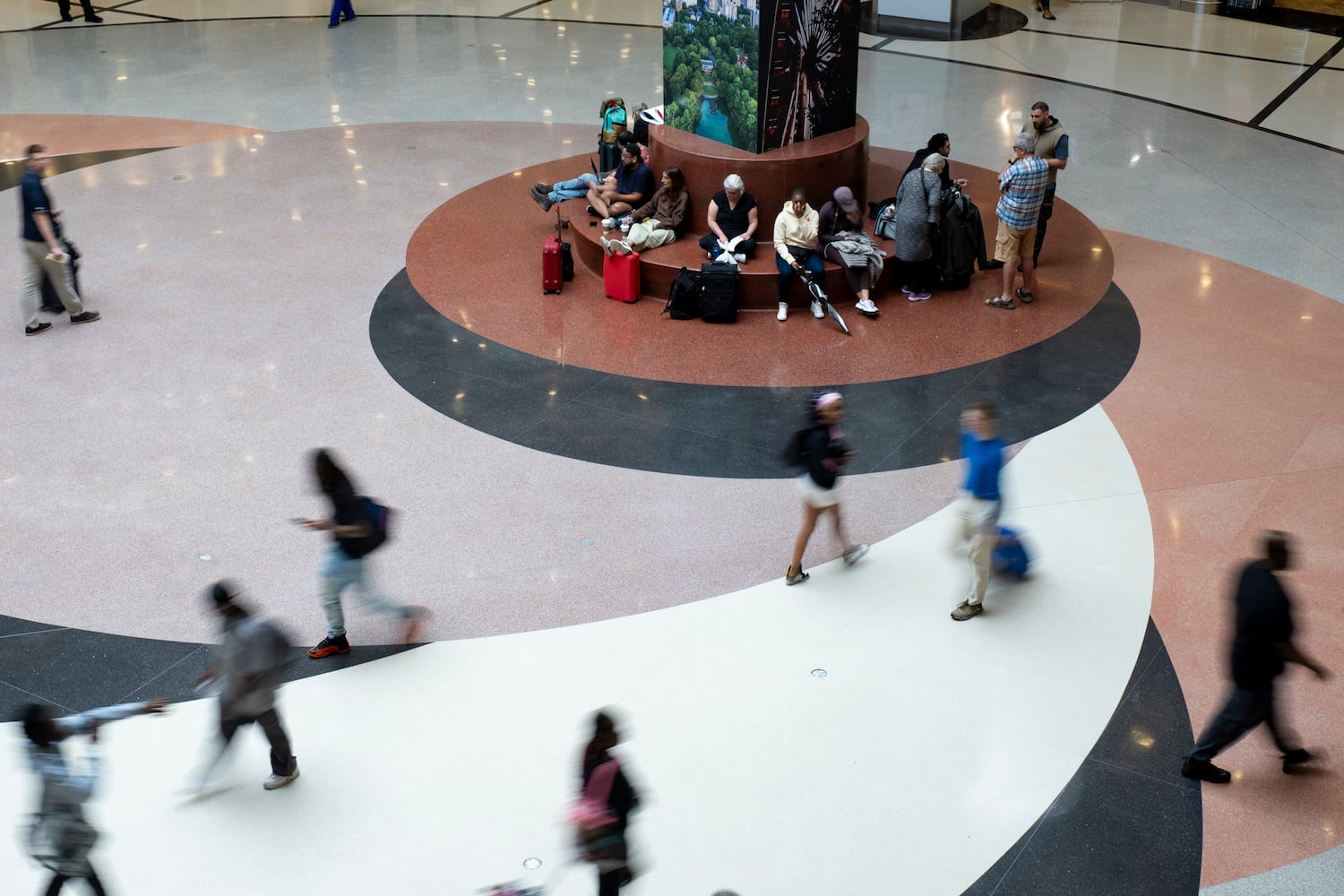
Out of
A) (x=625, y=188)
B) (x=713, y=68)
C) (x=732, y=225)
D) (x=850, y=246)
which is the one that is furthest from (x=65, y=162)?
(x=850, y=246)

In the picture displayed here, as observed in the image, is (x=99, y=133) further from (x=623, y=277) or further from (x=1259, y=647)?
(x=1259, y=647)

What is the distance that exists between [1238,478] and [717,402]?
142 inches

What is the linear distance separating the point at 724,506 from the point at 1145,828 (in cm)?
326

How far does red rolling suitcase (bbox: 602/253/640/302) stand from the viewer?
10367mm

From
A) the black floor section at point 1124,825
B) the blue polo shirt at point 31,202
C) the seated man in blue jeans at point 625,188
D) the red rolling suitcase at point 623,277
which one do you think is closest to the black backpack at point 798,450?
the black floor section at point 1124,825

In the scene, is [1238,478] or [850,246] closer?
[1238,478]

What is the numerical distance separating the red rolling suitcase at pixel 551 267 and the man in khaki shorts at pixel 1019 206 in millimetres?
3808

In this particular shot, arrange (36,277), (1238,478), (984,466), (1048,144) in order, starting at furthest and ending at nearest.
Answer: (1048,144)
(36,277)
(1238,478)
(984,466)

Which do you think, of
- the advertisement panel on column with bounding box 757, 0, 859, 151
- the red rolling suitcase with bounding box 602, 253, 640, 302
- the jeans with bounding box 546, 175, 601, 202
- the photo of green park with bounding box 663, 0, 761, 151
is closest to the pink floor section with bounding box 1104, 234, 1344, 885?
the advertisement panel on column with bounding box 757, 0, 859, 151

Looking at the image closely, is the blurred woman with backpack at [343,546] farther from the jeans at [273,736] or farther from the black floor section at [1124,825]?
the black floor section at [1124,825]

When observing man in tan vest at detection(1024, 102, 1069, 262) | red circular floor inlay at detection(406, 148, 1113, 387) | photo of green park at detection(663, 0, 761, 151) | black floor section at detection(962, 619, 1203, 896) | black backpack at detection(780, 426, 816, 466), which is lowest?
black floor section at detection(962, 619, 1203, 896)

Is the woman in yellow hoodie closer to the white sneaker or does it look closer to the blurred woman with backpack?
the blurred woman with backpack

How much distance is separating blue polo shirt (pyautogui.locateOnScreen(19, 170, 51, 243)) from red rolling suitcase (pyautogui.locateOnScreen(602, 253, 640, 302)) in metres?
4.63

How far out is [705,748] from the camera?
579cm
